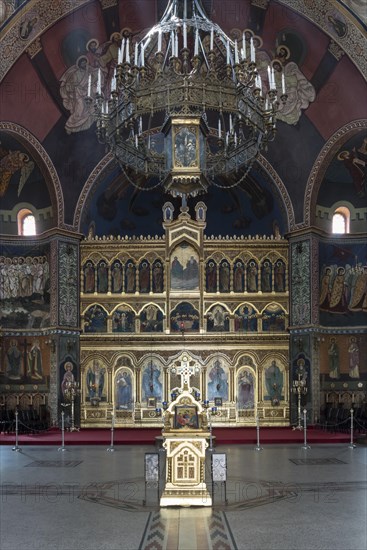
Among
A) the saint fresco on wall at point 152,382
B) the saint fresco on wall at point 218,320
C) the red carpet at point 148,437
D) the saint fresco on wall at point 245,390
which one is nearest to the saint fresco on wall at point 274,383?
the saint fresco on wall at point 245,390

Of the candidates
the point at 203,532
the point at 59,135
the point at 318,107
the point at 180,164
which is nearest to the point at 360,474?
the point at 203,532

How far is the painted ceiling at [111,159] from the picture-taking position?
782 inches

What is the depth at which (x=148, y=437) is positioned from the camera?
66.3 ft

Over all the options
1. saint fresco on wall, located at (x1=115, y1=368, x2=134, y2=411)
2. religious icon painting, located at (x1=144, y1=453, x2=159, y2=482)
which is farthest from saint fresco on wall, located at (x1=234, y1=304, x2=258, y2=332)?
religious icon painting, located at (x1=144, y1=453, x2=159, y2=482)

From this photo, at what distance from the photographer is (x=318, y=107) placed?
22.0 m

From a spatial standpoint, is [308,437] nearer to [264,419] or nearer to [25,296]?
[264,419]

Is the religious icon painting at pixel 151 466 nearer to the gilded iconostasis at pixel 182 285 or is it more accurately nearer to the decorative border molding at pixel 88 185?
the gilded iconostasis at pixel 182 285

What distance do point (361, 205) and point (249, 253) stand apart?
4.38 m

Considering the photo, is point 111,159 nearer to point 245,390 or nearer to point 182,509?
point 245,390

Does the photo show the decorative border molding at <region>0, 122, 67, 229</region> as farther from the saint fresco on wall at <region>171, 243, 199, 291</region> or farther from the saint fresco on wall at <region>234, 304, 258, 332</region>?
the saint fresco on wall at <region>234, 304, 258, 332</region>

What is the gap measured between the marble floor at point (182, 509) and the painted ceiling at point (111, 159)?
35.4 ft

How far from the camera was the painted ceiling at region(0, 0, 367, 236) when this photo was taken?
65.2 ft

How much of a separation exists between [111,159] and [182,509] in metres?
15.7

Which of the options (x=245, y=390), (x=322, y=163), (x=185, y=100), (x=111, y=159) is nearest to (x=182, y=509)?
(x=185, y=100)
